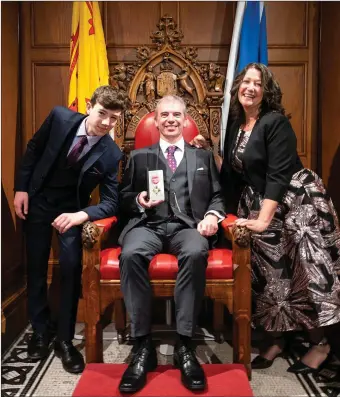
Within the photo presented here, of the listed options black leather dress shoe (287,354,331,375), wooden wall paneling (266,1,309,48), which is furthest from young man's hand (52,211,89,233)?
wooden wall paneling (266,1,309,48)

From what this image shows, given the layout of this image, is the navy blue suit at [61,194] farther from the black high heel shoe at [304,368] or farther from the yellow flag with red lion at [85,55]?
the black high heel shoe at [304,368]

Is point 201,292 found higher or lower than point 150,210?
lower

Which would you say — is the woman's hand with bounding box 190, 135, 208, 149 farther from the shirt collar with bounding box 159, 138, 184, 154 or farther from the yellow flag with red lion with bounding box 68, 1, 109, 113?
the yellow flag with red lion with bounding box 68, 1, 109, 113

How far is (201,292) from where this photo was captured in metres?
2.29

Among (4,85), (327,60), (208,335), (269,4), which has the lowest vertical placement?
(208,335)

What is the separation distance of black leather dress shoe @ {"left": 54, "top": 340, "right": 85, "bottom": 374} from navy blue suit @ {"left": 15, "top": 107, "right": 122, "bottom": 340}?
5 centimetres

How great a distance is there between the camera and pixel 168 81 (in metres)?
3.31

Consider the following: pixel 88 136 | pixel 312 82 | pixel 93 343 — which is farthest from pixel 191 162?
pixel 312 82

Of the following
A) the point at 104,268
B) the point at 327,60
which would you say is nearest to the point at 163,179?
the point at 104,268

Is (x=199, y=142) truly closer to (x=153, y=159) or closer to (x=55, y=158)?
(x=153, y=159)

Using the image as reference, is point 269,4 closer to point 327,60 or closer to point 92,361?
point 327,60

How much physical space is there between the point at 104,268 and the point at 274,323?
1025 mm

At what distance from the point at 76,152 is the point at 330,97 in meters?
1.85

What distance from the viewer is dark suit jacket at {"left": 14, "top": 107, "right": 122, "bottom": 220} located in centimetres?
272
